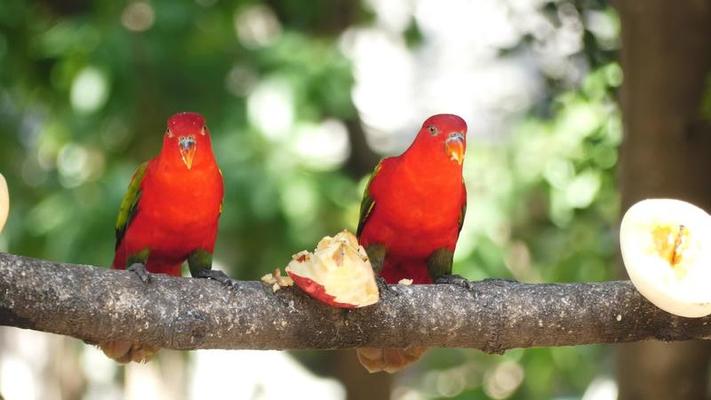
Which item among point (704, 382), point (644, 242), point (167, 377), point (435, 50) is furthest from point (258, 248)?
point (435, 50)

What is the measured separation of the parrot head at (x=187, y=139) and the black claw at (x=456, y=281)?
3.03ft

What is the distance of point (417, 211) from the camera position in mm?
3520

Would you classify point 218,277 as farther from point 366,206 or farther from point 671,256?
point 671,256

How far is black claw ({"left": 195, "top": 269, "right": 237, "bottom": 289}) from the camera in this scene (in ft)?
9.68

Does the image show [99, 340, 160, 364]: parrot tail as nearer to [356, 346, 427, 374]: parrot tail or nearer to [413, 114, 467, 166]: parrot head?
[356, 346, 427, 374]: parrot tail

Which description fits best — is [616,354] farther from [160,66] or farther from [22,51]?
[22,51]

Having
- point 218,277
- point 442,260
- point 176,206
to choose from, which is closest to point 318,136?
point 442,260

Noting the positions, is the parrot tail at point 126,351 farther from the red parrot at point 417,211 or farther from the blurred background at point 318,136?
the blurred background at point 318,136

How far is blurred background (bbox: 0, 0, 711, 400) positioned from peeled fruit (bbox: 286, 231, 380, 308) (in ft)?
6.32

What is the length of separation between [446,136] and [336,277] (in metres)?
0.77

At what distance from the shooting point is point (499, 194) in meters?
6.09

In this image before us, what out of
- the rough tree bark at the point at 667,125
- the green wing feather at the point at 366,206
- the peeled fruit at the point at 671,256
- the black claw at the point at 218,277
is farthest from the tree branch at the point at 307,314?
the rough tree bark at the point at 667,125

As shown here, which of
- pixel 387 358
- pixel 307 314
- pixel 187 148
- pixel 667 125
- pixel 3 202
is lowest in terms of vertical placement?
pixel 387 358

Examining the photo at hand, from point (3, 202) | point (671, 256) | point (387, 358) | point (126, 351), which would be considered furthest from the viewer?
point (387, 358)
